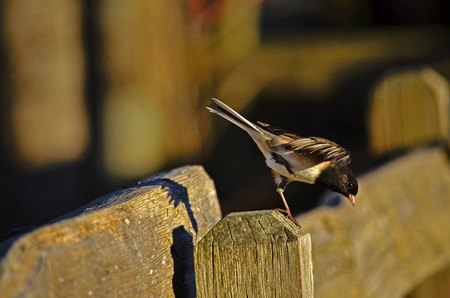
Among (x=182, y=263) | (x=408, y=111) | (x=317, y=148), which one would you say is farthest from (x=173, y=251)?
(x=408, y=111)

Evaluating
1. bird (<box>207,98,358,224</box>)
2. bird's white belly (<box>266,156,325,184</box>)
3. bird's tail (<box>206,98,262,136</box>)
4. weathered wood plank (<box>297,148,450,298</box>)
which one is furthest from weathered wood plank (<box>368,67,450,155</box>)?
bird's tail (<box>206,98,262,136</box>)

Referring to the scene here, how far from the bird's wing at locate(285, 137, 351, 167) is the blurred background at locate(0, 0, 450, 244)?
1620mm

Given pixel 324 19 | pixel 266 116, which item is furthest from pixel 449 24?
pixel 266 116

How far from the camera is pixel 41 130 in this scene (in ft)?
14.3

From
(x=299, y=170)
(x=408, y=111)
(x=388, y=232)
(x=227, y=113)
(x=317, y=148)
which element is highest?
→ (x=227, y=113)

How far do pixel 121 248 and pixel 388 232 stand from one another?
1.84 m

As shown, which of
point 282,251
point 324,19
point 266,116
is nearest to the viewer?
point 282,251

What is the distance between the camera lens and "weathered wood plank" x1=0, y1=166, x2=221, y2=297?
788 millimetres

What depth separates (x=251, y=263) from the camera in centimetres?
101

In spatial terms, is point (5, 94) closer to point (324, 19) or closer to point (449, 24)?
point (324, 19)

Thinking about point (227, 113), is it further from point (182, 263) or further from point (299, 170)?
point (182, 263)

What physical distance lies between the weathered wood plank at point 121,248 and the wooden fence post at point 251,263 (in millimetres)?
129

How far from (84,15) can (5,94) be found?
107 centimetres

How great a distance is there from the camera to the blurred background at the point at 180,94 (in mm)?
4281
